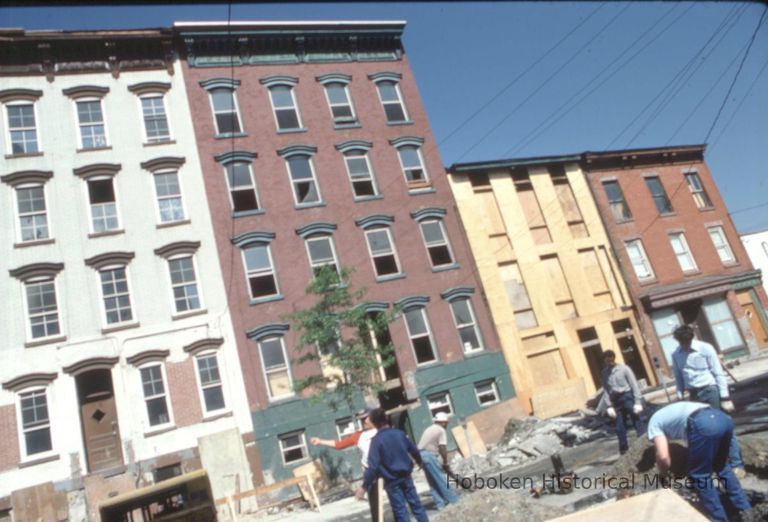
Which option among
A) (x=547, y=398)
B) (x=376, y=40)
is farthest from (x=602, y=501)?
(x=376, y=40)

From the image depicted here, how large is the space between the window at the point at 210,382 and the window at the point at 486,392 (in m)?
9.59

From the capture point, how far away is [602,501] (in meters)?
6.75

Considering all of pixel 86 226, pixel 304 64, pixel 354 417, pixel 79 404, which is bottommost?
pixel 354 417

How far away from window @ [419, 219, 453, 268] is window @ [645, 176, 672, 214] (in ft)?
38.5

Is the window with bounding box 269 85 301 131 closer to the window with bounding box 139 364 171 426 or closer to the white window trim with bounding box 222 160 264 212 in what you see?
the white window trim with bounding box 222 160 264 212

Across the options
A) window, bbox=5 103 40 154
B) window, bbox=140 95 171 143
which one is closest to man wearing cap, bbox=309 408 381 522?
window, bbox=140 95 171 143

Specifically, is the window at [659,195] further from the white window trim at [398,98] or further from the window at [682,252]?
the white window trim at [398,98]

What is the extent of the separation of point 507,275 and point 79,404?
16709mm

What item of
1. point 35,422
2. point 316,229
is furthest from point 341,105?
point 35,422

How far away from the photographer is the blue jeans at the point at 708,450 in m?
4.62

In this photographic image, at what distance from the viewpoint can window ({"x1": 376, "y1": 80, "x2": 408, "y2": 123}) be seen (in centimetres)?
2438

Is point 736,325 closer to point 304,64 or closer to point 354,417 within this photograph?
point 354,417

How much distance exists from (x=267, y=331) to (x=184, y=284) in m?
3.45

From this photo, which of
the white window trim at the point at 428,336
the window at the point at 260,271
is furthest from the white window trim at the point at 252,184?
the white window trim at the point at 428,336
